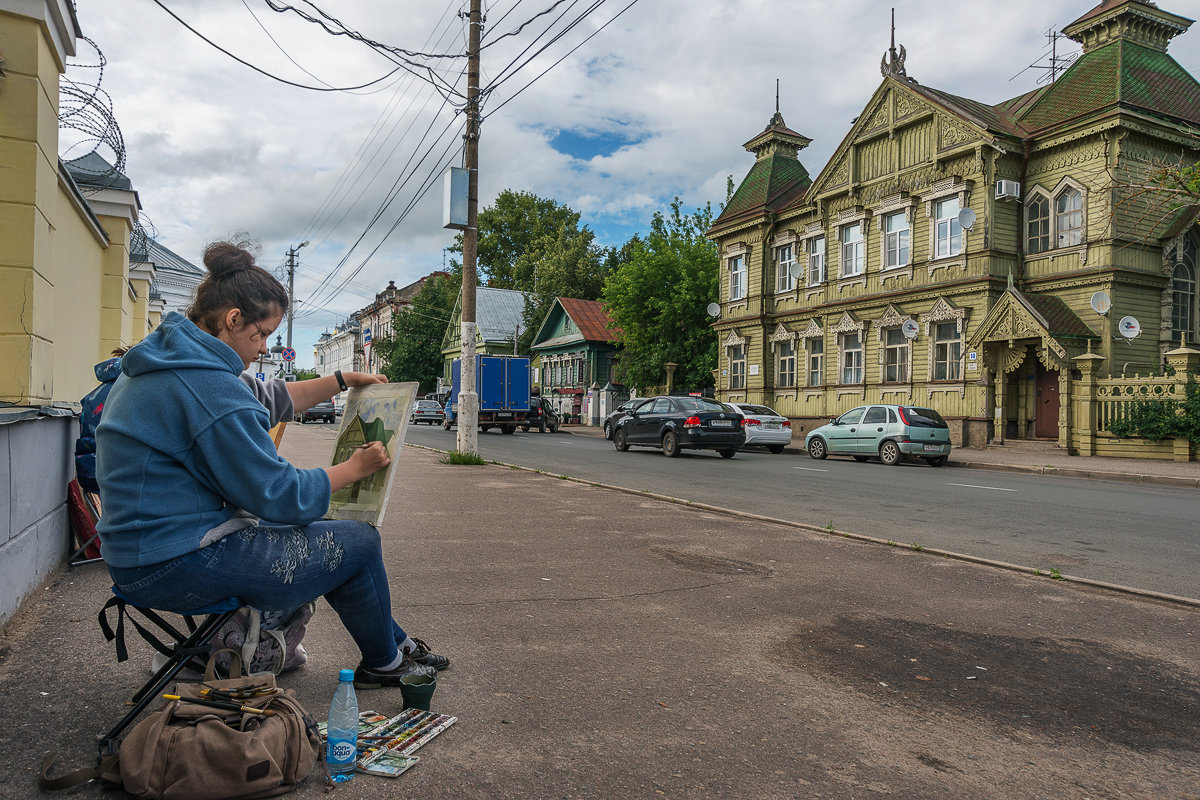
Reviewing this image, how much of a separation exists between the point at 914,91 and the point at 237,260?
93.4 ft

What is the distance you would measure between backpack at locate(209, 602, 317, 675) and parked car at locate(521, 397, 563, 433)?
31327 mm

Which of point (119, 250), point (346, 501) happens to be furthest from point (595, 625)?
point (119, 250)

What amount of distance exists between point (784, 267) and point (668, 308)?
7.26 meters

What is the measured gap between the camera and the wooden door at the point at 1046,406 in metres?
23.7

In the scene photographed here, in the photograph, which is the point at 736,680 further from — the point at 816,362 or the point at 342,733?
the point at 816,362

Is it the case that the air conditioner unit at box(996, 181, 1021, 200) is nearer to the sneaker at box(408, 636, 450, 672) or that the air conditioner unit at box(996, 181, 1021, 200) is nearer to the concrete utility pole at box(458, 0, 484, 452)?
the concrete utility pole at box(458, 0, 484, 452)

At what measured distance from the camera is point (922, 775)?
289cm

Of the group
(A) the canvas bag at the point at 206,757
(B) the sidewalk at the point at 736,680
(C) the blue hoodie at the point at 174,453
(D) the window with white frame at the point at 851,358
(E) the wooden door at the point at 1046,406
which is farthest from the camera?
(D) the window with white frame at the point at 851,358

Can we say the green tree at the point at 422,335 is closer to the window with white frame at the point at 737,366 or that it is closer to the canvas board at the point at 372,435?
the window with white frame at the point at 737,366

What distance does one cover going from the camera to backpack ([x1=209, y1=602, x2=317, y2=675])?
3.18m

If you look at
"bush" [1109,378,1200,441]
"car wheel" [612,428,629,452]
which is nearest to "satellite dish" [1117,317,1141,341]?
"bush" [1109,378,1200,441]

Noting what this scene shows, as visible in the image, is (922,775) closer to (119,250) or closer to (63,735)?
(63,735)

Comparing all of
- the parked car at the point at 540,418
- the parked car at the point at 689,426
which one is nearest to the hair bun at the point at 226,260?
the parked car at the point at 689,426

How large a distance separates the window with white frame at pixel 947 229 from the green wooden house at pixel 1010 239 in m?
0.05
